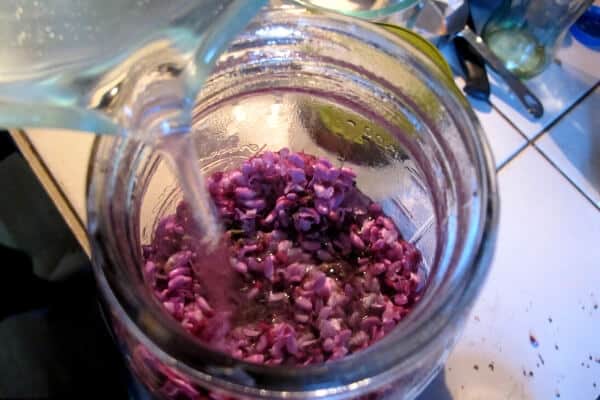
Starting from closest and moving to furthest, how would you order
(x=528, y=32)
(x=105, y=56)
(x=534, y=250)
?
1. (x=105, y=56)
2. (x=534, y=250)
3. (x=528, y=32)

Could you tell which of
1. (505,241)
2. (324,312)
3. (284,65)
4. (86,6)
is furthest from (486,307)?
(86,6)

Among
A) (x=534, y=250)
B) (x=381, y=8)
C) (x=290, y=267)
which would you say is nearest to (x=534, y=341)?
(x=534, y=250)

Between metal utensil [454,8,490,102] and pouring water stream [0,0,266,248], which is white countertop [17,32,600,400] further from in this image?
pouring water stream [0,0,266,248]

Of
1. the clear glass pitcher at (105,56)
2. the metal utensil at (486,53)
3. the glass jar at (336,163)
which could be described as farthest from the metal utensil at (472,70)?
the clear glass pitcher at (105,56)

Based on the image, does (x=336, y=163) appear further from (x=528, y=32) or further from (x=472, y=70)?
(x=528, y=32)

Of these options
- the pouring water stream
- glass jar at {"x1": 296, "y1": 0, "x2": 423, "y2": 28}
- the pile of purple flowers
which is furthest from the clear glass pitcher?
glass jar at {"x1": 296, "y1": 0, "x2": 423, "y2": 28}
